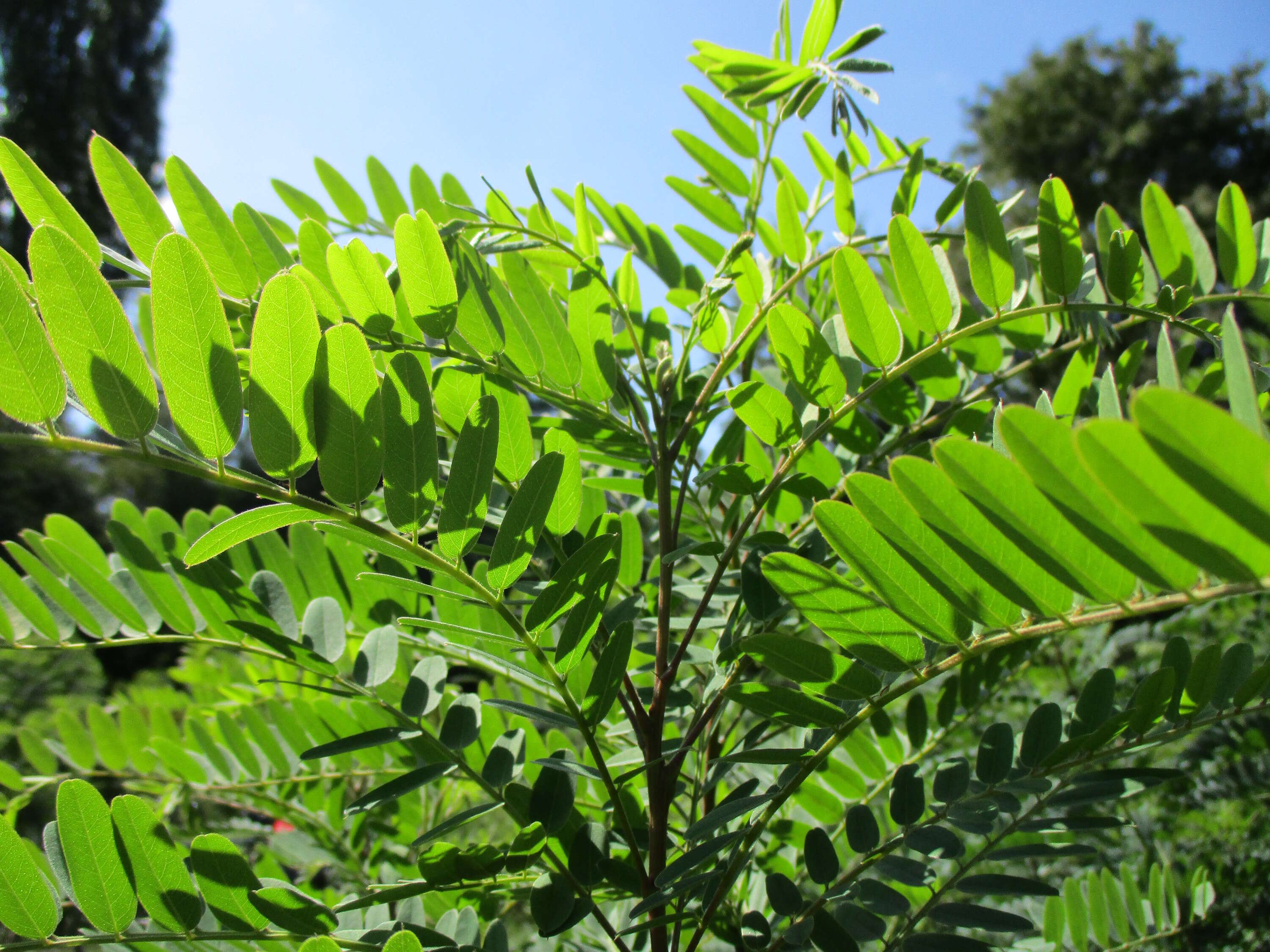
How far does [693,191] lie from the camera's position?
1118 millimetres

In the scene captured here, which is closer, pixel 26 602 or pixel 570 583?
pixel 570 583

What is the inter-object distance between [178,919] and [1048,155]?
19.4 meters

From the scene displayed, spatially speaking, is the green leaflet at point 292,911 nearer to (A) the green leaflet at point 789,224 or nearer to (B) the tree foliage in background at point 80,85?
(A) the green leaflet at point 789,224

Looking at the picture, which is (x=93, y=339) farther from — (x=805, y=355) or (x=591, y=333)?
(x=805, y=355)

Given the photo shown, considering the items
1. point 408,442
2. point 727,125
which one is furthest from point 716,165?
point 408,442

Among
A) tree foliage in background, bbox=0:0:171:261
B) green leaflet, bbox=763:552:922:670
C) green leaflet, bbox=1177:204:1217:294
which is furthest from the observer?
tree foliage in background, bbox=0:0:171:261

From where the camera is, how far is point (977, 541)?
48 cm

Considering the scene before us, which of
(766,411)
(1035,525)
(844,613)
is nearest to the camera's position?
→ (1035,525)

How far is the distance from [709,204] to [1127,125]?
1885 cm

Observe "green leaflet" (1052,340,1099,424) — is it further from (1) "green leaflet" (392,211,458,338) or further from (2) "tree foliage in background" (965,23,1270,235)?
(2) "tree foliage in background" (965,23,1270,235)

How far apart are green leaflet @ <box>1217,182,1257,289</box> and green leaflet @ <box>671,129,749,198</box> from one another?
57 cm

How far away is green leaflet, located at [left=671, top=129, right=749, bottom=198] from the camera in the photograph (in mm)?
1110

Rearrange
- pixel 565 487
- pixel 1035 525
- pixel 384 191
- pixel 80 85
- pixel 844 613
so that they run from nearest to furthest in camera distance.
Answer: pixel 1035 525
pixel 844 613
pixel 565 487
pixel 384 191
pixel 80 85

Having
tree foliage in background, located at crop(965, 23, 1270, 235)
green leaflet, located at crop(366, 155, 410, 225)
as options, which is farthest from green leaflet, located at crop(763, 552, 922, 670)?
tree foliage in background, located at crop(965, 23, 1270, 235)
